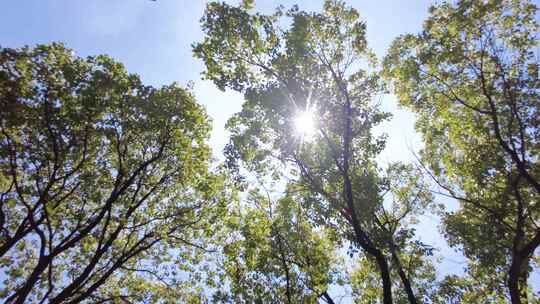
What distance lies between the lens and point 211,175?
65.4 feet

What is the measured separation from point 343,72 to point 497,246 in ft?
37.5

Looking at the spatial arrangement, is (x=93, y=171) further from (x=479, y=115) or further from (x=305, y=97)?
(x=479, y=115)

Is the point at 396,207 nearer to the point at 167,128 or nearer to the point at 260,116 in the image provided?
the point at 260,116

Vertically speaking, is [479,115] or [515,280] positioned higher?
[479,115]

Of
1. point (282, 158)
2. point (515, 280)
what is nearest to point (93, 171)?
point (282, 158)

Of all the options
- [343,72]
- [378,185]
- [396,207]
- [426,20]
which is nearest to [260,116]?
[343,72]

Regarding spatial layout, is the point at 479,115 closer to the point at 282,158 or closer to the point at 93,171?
the point at 282,158

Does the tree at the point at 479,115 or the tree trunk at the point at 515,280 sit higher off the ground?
the tree at the point at 479,115

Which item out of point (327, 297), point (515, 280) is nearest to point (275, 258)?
point (327, 297)

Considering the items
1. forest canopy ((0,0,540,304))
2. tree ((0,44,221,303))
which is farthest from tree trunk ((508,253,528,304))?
tree ((0,44,221,303))

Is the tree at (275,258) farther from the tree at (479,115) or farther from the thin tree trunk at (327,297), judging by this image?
the tree at (479,115)

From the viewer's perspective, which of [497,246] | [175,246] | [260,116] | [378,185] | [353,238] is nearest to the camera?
[353,238]

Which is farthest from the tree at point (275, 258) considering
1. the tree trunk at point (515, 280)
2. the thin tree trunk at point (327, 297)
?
the tree trunk at point (515, 280)

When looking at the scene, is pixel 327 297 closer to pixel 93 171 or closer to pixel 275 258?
pixel 275 258
